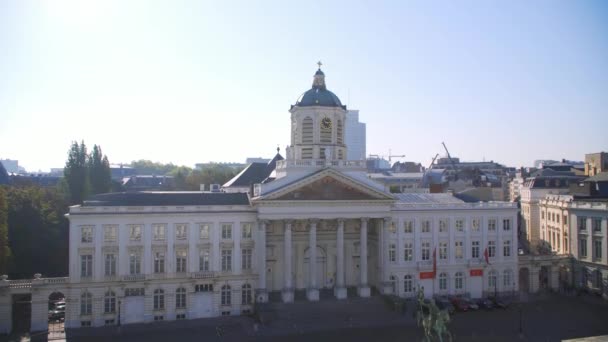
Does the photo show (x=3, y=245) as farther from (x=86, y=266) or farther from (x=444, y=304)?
(x=444, y=304)

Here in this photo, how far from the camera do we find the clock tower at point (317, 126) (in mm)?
58406

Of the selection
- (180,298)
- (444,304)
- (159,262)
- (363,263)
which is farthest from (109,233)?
(444,304)

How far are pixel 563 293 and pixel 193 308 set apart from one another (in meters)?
43.9

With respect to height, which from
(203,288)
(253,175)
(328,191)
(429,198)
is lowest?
(203,288)

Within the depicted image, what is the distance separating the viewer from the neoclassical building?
164ft

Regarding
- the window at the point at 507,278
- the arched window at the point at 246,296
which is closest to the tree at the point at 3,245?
the arched window at the point at 246,296

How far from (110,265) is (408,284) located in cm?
3189

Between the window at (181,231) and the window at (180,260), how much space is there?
4.63 ft

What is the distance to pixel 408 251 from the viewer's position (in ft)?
191

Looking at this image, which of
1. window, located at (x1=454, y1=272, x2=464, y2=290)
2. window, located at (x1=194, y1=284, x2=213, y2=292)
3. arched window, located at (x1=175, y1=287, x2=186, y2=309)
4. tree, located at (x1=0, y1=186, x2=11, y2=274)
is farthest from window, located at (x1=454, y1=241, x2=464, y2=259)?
tree, located at (x1=0, y1=186, x2=11, y2=274)

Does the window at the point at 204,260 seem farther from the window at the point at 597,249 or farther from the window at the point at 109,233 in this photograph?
the window at the point at 597,249

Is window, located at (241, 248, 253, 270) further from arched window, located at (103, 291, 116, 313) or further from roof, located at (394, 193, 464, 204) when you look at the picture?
roof, located at (394, 193, 464, 204)

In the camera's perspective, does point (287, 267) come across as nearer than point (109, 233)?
No

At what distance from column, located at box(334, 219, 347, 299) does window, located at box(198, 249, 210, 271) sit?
44.8 ft
